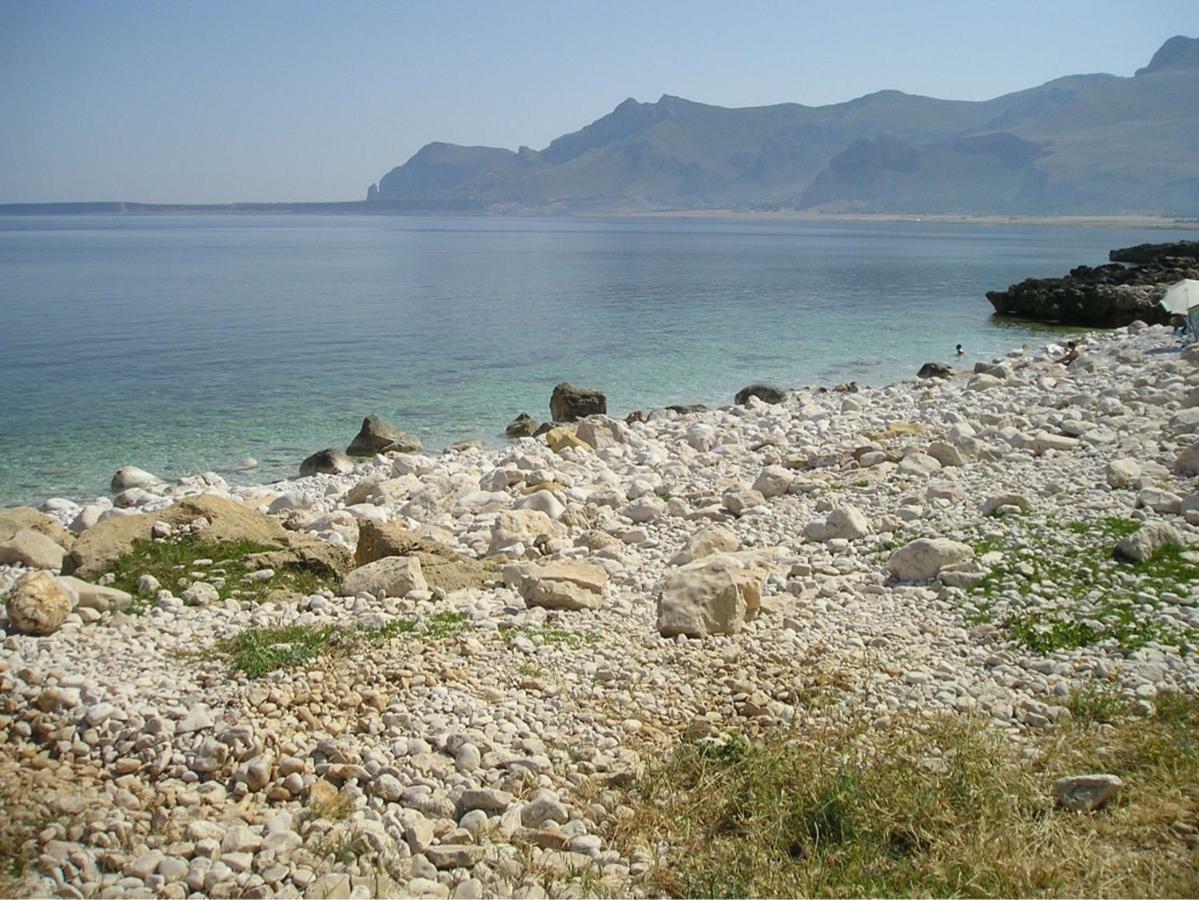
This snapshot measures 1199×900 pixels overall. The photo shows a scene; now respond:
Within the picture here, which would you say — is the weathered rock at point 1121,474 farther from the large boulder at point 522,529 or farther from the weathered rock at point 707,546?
the large boulder at point 522,529

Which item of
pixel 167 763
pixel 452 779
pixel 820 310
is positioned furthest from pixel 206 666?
pixel 820 310

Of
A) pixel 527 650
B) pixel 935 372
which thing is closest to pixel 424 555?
pixel 527 650

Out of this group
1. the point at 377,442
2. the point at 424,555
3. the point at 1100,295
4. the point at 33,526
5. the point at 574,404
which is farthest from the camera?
the point at 1100,295

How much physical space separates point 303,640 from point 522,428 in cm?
1499

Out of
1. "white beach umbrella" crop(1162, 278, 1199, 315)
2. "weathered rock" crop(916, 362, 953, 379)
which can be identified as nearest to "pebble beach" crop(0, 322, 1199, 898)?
"weathered rock" crop(916, 362, 953, 379)

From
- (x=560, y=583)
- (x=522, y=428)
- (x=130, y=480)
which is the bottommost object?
(x=130, y=480)

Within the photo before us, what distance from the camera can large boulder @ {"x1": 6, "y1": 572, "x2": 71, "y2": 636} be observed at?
7863 mm

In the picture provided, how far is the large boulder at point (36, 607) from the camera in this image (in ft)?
25.8

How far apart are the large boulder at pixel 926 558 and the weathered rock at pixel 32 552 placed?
9.14m

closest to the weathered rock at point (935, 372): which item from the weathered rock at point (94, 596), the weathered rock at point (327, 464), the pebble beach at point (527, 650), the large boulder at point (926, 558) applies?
the pebble beach at point (527, 650)

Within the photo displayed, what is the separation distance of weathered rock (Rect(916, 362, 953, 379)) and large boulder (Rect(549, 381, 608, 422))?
36.0ft

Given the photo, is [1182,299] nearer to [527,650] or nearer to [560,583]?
[560,583]

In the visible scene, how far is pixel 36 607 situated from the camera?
25.9 ft

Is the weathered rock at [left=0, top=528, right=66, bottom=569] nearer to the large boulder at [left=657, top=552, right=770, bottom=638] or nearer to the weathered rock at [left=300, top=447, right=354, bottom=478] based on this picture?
the large boulder at [left=657, top=552, right=770, bottom=638]
